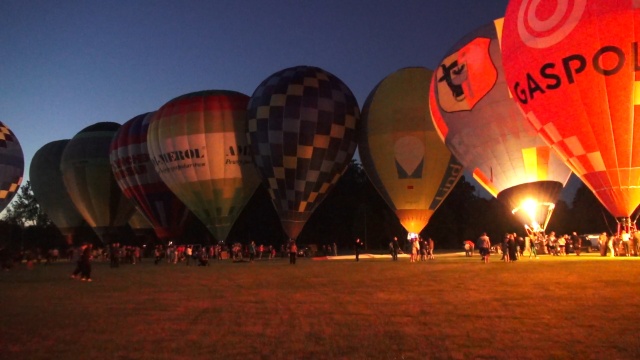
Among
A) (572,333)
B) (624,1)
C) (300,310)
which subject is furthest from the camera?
(624,1)

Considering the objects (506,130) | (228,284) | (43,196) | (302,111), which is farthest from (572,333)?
(43,196)

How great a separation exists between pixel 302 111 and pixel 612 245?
13616 millimetres

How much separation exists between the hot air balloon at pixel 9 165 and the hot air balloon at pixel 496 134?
28.4 m

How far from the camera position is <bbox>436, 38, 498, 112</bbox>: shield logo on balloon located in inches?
814

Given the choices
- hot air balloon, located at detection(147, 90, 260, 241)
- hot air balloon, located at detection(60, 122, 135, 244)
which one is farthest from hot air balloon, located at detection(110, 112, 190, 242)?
hot air balloon, located at detection(60, 122, 135, 244)

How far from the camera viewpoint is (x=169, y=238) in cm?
3073

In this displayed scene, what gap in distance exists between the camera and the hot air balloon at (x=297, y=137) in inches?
1001

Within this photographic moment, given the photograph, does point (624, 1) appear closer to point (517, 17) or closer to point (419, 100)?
point (517, 17)

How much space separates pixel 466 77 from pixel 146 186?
17.9 m

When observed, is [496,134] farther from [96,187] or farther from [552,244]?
[96,187]

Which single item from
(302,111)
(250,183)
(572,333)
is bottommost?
(572,333)

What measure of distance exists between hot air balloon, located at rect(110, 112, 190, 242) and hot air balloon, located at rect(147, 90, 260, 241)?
7.92ft

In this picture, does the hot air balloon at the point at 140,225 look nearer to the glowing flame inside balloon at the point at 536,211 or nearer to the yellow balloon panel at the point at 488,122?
the yellow balloon panel at the point at 488,122

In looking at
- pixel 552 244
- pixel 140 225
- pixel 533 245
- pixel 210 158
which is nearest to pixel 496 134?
pixel 533 245
